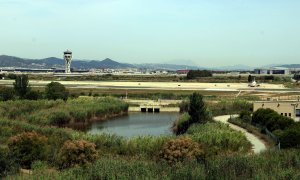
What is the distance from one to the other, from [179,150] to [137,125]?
110 ft

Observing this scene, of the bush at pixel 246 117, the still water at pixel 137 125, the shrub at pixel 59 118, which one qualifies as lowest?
the still water at pixel 137 125

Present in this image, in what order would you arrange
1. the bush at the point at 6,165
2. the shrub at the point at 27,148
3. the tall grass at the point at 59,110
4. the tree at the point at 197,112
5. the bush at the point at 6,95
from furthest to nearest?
the bush at the point at 6,95 < the tall grass at the point at 59,110 < the tree at the point at 197,112 < the shrub at the point at 27,148 < the bush at the point at 6,165

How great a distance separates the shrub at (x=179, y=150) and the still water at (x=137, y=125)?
73.0 ft

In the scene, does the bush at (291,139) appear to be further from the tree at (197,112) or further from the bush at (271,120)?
the tree at (197,112)

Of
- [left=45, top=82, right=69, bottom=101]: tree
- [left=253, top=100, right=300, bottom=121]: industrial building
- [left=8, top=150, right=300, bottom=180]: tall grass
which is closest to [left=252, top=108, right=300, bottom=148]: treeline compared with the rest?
[left=253, top=100, right=300, bottom=121]: industrial building

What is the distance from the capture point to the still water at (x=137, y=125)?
4956 centimetres

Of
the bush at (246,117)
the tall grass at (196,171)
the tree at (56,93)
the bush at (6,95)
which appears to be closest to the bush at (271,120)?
the bush at (246,117)

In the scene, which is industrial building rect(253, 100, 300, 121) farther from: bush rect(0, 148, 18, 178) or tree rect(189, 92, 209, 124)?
bush rect(0, 148, 18, 178)

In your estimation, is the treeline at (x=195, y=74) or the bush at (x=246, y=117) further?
the treeline at (x=195, y=74)

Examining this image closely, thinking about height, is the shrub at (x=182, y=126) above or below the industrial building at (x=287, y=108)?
below

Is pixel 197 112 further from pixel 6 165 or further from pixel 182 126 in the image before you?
pixel 6 165

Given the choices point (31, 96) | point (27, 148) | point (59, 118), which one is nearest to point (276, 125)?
point (27, 148)

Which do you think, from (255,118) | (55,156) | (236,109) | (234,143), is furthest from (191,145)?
(236,109)

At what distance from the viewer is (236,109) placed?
Result: 211 feet
